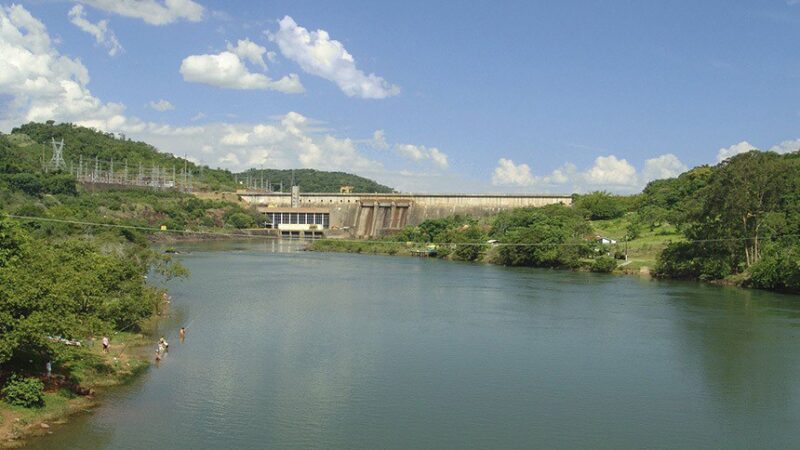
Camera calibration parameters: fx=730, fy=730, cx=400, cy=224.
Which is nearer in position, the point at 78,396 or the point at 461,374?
the point at 78,396

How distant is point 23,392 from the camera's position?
15320 mm

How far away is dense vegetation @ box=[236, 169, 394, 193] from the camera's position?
550ft

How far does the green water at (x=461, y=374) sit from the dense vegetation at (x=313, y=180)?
12985 centimetres

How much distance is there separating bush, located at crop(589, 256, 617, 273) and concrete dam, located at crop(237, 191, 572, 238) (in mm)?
35083

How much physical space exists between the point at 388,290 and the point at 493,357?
16.8 metres

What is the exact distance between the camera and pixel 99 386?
18.2 metres

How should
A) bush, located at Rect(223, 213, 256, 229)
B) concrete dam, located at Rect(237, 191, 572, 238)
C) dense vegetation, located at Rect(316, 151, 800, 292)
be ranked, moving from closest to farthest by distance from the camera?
1. dense vegetation, located at Rect(316, 151, 800, 292)
2. concrete dam, located at Rect(237, 191, 572, 238)
3. bush, located at Rect(223, 213, 256, 229)

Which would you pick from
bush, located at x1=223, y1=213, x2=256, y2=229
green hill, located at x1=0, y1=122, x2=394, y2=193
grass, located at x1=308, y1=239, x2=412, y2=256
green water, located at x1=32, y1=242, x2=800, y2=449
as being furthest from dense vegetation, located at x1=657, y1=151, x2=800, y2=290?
green hill, located at x1=0, y1=122, x2=394, y2=193

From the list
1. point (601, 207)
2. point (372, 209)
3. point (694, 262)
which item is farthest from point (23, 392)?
point (372, 209)

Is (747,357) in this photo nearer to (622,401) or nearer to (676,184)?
(622,401)

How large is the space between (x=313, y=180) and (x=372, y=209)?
283 ft

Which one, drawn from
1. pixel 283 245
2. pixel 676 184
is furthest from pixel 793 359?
pixel 283 245

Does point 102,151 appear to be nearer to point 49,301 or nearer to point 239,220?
point 239,220

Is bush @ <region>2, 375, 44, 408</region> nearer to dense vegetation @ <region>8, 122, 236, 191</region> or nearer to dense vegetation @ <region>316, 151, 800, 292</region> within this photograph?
dense vegetation @ <region>316, 151, 800, 292</region>
